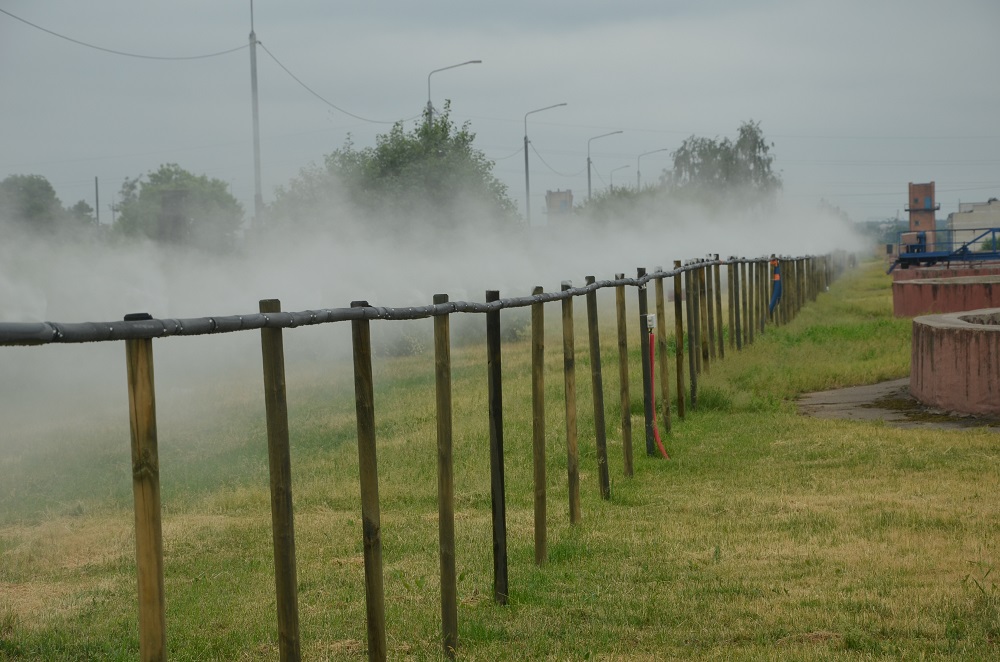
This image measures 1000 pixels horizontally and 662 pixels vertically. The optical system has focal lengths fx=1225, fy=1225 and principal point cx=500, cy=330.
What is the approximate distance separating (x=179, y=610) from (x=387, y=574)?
4.50 ft

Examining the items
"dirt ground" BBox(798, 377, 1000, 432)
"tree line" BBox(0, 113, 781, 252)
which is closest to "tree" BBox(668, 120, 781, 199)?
"tree line" BBox(0, 113, 781, 252)

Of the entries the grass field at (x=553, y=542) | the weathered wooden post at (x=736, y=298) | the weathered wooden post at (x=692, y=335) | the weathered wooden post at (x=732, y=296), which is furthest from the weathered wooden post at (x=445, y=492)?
the weathered wooden post at (x=736, y=298)

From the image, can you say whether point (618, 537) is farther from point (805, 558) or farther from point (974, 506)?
point (974, 506)

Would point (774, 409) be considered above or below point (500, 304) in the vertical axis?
below

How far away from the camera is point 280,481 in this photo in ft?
13.9

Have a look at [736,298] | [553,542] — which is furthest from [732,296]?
[553,542]

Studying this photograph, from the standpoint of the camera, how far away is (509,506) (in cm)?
995

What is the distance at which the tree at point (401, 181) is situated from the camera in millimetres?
40438

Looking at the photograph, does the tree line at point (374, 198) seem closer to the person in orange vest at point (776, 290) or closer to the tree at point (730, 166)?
the person in orange vest at point (776, 290)

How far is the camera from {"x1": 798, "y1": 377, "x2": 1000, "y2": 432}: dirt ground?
1370cm

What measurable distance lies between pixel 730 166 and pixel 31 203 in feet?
228

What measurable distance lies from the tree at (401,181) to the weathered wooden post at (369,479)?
34825 mm

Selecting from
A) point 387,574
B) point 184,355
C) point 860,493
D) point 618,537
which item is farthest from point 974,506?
point 184,355

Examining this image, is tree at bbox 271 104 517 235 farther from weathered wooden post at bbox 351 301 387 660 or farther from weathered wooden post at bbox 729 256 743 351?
weathered wooden post at bbox 351 301 387 660
